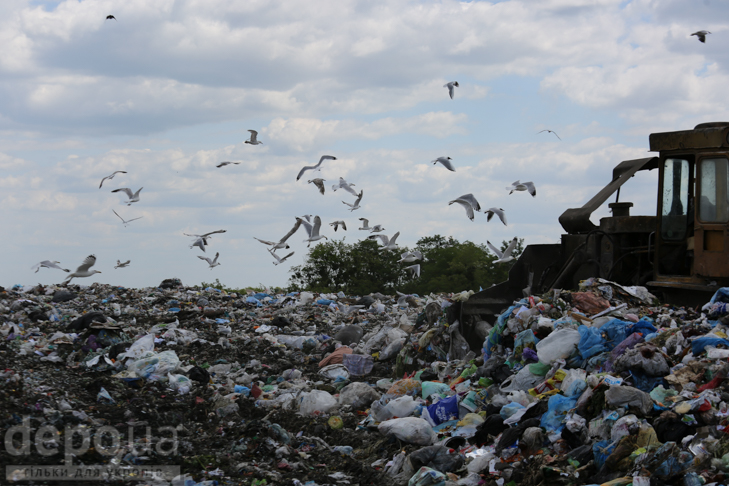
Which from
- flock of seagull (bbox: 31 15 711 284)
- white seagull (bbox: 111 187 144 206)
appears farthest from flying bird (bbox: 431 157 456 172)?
white seagull (bbox: 111 187 144 206)

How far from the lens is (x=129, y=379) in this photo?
6.04 metres

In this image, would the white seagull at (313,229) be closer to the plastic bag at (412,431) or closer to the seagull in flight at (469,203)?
the seagull in flight at (469,203)

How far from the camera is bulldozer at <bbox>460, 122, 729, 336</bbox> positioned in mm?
5703

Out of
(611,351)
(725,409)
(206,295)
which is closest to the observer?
(725,409)

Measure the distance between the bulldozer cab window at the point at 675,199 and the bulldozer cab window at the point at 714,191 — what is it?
290mm

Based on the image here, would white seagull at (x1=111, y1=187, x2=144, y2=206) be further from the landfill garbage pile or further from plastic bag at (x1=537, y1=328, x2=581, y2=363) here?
plastic bag at (x1=537, y1=328, x2=581, y2=363)

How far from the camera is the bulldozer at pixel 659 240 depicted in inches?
225

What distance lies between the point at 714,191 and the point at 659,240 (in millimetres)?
729

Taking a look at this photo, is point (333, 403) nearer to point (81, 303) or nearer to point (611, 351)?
point (611, 351)

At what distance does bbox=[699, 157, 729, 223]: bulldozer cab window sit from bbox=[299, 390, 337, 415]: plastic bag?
393 cm

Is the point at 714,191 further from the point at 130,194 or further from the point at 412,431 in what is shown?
the point at 130,194

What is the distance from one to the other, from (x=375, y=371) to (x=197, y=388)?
7.14 ft

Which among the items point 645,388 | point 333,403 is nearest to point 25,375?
point 333,403

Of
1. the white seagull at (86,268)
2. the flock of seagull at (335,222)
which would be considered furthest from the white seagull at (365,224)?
the white seagull at (86,268)
